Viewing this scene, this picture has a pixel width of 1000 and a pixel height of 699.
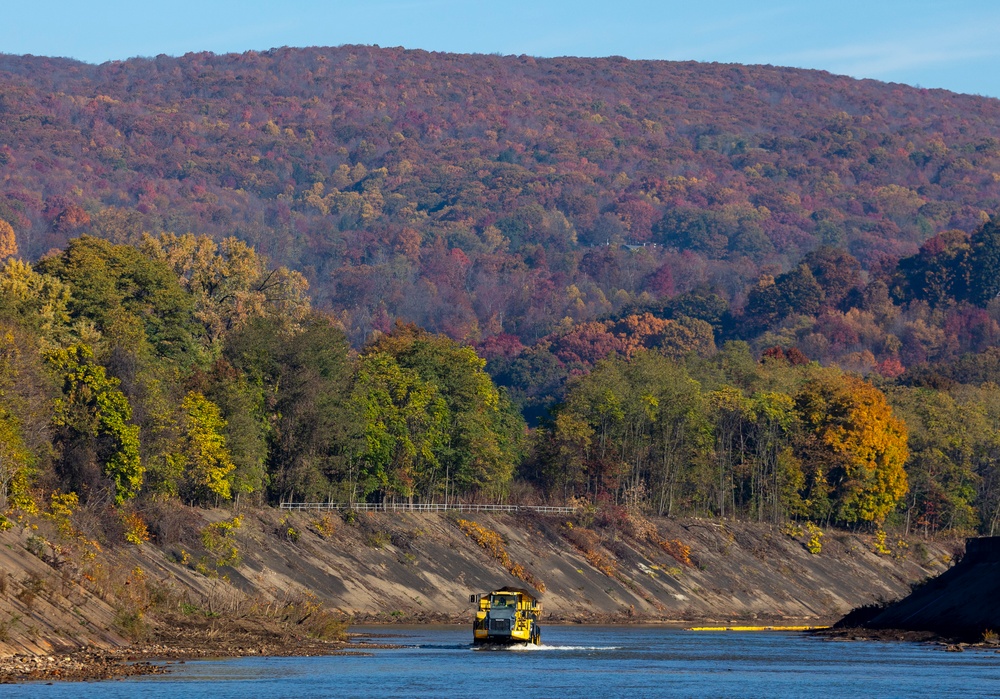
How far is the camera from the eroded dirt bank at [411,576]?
74688 mm

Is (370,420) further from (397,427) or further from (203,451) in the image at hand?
(203,451)

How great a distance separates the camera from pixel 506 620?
90.4m

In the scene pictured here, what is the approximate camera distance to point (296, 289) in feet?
547

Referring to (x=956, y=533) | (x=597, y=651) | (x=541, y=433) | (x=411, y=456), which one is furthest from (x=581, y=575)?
(x=956, y=533)

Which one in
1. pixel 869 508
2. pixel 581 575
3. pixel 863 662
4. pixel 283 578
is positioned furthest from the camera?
pixel 869 508

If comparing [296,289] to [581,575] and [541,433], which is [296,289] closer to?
[541,433]

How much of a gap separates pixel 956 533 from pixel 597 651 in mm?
91444

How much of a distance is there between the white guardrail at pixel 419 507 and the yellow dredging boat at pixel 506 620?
1391 inches

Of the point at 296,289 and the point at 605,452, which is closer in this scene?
the point at 605,452

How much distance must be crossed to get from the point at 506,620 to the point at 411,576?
29.7 meters

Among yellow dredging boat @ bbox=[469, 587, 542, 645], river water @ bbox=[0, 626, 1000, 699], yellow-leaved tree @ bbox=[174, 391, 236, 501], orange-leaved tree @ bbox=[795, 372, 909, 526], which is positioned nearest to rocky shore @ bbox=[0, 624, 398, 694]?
river water @ bbox=[0, 626, 1000, 699]

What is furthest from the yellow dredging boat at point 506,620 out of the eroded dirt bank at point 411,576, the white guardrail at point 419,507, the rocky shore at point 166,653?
the white guardrail at point 419,507

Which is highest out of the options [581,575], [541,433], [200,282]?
[200,282]

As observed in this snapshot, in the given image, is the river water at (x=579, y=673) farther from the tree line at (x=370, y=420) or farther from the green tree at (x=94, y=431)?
the tree line at (x=370, y=420)
